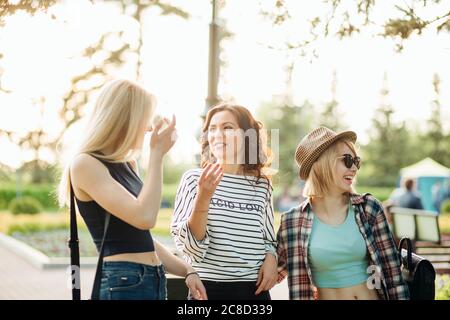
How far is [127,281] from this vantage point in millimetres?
2514

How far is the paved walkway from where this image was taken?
8547mm

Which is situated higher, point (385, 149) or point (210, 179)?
point (385, 149)

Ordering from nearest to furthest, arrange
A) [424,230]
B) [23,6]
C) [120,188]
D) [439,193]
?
[120,188], [23,6], [424,230], [439,193]

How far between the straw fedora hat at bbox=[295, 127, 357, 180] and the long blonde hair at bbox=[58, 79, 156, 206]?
41.8 inches

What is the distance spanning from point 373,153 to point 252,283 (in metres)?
48.2

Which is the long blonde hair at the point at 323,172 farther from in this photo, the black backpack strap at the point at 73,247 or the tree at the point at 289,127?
the tree at the point at 289,127

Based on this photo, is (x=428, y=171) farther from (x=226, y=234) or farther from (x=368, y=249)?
(x=226, y=234)

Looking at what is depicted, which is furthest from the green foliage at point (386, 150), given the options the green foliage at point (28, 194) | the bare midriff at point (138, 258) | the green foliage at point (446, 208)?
the bare midriff at point (138, 258)

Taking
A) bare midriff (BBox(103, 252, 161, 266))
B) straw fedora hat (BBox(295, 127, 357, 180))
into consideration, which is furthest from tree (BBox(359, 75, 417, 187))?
bare midriff (BBox(103, 252, 161, 266))

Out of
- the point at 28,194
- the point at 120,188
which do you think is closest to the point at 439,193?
the point at 28,194

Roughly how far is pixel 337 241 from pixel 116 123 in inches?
49.2

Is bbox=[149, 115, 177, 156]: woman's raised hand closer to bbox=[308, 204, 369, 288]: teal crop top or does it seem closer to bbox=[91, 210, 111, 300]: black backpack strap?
bbox=[91, 210, 111, 300]: black backpack strap

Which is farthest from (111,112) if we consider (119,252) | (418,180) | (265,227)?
(418,180)

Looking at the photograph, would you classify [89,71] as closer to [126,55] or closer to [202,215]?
[126,55]
